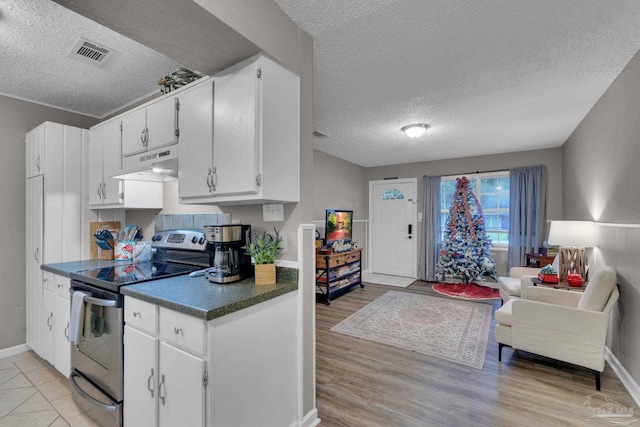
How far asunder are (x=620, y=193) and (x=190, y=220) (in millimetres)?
3657

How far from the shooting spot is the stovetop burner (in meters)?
1.79

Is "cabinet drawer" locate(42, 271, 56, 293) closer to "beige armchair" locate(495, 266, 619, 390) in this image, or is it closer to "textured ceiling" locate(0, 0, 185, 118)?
"textured ceiling" locate(0, 0, 185, 118)

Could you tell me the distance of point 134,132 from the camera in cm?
230

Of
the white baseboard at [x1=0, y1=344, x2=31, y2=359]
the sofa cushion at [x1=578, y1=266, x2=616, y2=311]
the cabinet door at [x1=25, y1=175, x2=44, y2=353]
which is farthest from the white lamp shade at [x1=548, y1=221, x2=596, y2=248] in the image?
the white baseboard at [x1=0, y1=344, x2=31, y2=359]

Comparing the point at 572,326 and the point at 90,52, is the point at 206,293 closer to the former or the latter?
the point at 90,52

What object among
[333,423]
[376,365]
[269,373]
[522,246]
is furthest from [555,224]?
[269,373]

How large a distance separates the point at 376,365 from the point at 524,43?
107 inches

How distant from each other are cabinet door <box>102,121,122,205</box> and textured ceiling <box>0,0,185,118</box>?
39cm

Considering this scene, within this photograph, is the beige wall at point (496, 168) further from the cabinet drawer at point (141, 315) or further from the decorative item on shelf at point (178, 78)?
the cabinet drawer at point (141, 315)

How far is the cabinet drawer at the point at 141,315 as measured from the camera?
4.90 ft

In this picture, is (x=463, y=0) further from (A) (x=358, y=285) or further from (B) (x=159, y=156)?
(A) (x=358, y=285)

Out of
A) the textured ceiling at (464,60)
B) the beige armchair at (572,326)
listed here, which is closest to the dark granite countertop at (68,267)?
the textured ceiling at (464,60)

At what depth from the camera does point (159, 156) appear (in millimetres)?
2084

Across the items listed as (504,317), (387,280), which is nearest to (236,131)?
(504,317)
